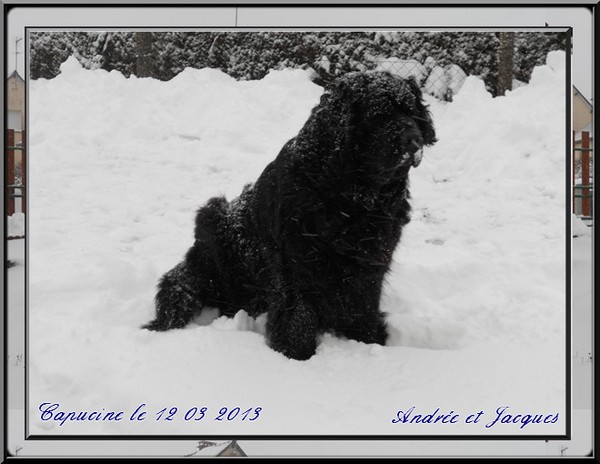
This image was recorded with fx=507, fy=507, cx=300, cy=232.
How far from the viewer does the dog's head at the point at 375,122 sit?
2.54 m

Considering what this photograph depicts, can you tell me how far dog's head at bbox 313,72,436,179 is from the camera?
2.54 m

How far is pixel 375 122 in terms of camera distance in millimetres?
2594

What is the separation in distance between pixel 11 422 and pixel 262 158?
182 inches

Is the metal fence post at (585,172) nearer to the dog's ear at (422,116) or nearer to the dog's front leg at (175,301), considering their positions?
the dog's ear at (422,116)

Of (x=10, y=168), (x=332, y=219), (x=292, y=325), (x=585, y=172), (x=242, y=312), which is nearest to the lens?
(x=10, y=168)

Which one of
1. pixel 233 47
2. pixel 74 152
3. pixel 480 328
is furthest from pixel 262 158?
pixel 480 328

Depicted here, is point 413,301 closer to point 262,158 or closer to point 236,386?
point 236,386

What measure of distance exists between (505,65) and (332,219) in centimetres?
445

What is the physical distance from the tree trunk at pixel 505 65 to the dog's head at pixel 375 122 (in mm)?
3033

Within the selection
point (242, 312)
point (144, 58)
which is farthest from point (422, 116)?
point (144, 58)

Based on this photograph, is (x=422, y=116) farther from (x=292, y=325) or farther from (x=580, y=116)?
(x=292, y=325)

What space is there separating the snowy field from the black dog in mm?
177

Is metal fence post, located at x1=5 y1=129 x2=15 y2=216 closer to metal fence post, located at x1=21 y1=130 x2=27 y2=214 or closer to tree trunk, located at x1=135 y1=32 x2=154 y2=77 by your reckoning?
metal fence post, located at x1=21 y1=130 x2=27 y2=214

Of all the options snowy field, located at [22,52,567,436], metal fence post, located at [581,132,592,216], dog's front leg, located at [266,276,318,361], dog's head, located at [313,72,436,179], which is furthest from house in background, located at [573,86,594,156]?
dog's front leg, located at [266,276,318,361]
